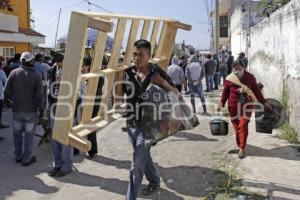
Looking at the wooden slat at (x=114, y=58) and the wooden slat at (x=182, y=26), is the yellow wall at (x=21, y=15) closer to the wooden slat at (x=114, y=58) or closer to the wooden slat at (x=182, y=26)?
the wooden slat at (x=182, y=26)

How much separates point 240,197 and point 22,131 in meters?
3.79

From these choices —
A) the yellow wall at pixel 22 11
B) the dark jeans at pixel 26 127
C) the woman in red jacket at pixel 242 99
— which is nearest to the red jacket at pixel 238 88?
the woman in red jacket at pixel 242 99

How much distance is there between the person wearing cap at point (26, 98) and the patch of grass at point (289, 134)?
14.5ft

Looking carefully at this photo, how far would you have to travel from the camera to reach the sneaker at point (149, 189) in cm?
555

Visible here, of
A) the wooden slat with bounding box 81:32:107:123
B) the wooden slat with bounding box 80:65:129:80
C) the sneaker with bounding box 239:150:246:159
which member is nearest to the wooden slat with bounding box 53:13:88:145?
the wooden slat with bounding box 80:65:129:80

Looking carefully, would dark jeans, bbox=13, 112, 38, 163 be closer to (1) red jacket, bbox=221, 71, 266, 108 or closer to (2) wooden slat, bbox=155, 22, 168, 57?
(2) wooden slat, bbox=155, 22, 168, 57

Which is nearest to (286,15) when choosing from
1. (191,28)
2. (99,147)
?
(191,28)

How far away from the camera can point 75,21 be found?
414cm

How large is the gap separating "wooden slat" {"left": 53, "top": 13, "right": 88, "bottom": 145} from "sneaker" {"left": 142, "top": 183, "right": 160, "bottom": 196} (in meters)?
1.54

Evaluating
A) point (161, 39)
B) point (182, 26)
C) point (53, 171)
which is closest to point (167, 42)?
point (161, 39)

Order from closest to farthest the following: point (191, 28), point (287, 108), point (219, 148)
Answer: point (191, 28) < point (219, 148) < point (287, 108)

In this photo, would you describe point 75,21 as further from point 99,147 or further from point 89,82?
point 99,147

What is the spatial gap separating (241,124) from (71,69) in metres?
3.78

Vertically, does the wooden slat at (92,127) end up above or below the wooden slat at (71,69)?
below
